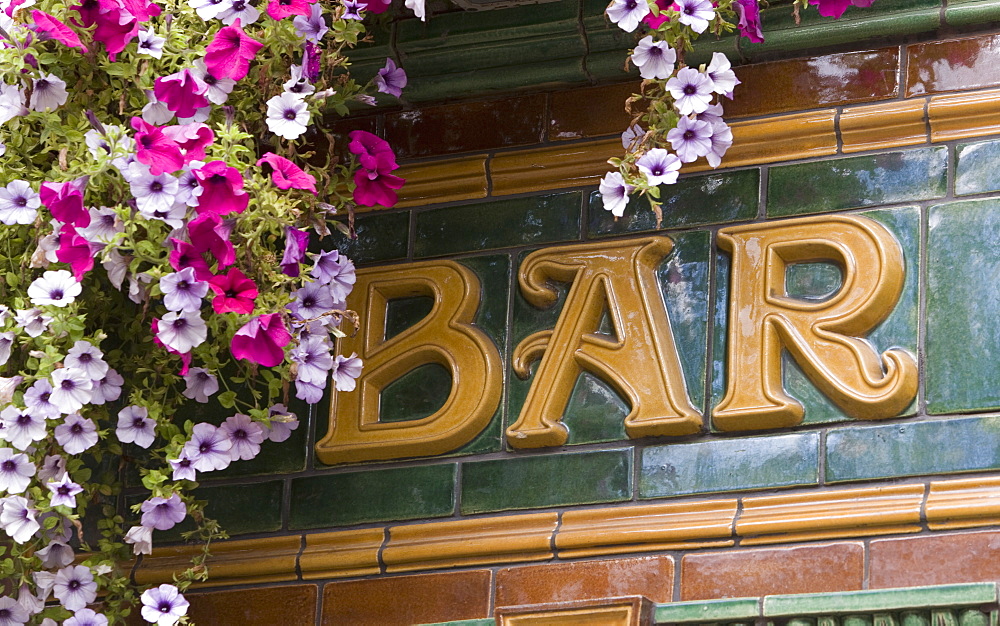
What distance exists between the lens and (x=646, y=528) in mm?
2688

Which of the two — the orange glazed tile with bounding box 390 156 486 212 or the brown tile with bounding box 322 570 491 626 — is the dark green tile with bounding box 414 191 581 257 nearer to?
the orange glazed tile with bounding box 390 156 486 212

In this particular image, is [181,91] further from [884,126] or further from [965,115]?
[965,115]

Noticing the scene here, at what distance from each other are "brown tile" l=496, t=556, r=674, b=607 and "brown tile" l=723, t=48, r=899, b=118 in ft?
2.59

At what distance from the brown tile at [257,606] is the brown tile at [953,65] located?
1304 millimetres

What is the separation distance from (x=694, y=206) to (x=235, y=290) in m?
0.81

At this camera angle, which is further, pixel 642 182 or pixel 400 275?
pixel 400 275

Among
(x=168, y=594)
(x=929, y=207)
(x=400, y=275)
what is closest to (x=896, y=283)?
(x=929, y=207)

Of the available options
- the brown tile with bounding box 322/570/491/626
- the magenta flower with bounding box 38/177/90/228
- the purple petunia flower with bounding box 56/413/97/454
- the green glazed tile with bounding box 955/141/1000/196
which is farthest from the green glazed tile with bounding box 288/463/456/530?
the green glazed tile with bounding box 955/141/1000/196

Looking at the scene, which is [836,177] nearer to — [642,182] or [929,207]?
[929,207]

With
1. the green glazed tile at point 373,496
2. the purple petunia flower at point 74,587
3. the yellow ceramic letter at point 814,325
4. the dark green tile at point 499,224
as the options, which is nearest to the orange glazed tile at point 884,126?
the yellow ceramic letter at point 814,325

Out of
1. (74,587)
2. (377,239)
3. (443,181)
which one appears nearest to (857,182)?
(443,181)

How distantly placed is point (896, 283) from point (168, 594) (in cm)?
122

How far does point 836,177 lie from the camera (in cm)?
282

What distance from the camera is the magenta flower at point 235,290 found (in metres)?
2.51
